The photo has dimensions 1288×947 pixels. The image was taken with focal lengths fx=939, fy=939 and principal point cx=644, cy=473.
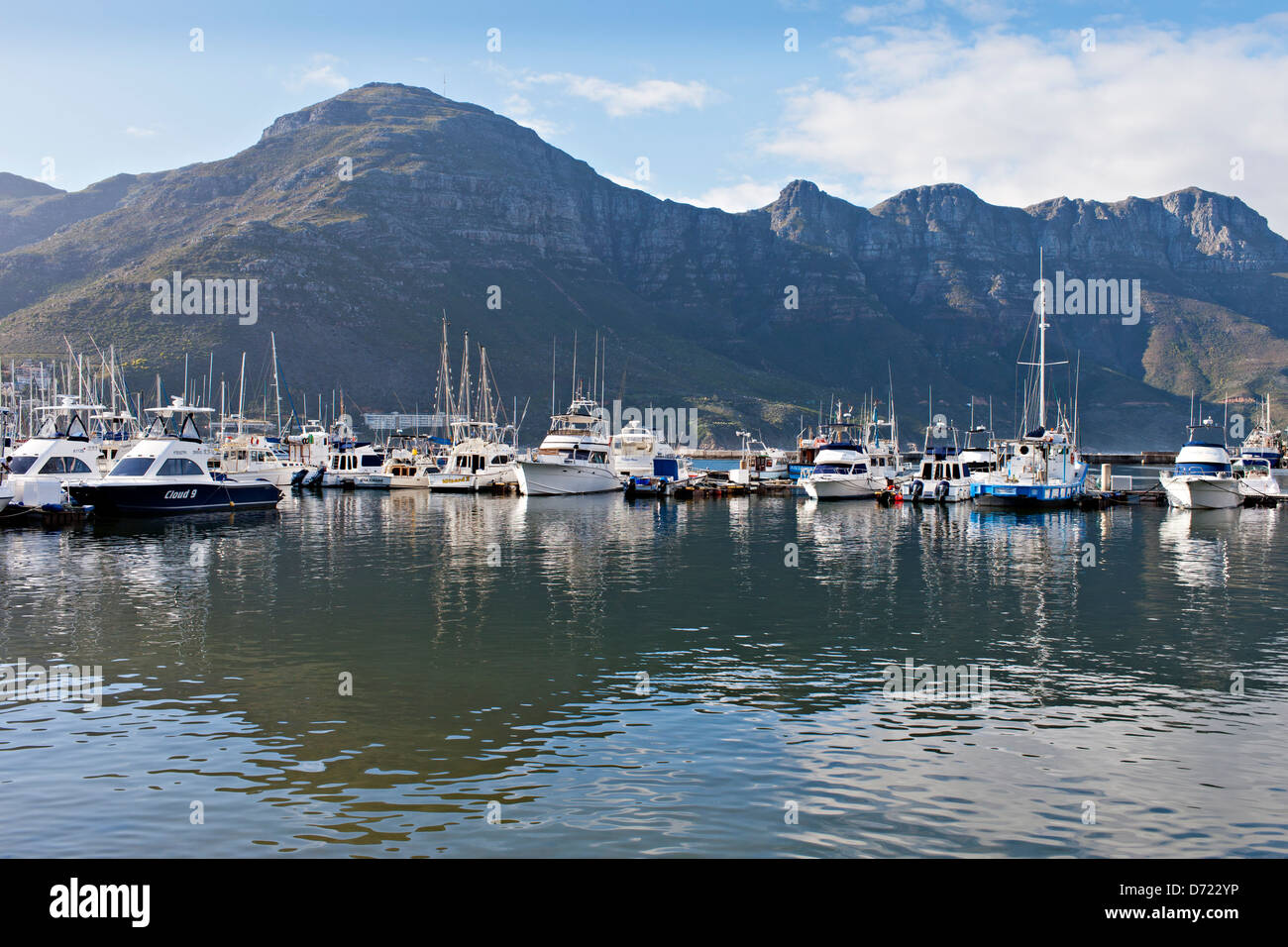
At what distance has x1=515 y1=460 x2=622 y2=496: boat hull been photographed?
9625cm

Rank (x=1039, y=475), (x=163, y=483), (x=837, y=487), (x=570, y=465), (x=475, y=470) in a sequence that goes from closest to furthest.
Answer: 1. (x=163, y=483)
2. (x=1039, y=475)
3. (x=837, y=487)
4. (x=570, y=465)
5. (x=475, y=470)

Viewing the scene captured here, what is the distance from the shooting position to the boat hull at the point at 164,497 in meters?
60.2

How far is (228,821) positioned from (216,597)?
2098cm

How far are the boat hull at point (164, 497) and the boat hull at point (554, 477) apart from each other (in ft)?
97.1

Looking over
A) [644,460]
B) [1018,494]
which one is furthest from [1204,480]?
[644,460]

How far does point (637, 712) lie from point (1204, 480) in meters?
75.7

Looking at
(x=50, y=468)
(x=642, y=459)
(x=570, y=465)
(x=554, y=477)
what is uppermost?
(x=642, y=459)

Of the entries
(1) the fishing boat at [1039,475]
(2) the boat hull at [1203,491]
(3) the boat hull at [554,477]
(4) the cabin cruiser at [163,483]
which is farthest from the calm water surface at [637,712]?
(3) the boat hull at [554,477]

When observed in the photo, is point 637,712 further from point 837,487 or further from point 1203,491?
point 1203,491

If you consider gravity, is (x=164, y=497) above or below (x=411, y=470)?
below

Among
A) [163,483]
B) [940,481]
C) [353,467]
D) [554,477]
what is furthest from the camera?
[353,467]

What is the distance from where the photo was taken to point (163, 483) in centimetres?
6294

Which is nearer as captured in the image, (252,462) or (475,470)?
(252,462)
